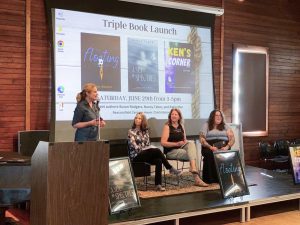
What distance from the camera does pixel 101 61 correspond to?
5641mm

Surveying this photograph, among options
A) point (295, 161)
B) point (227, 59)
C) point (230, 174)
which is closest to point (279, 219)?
point (230, 174)

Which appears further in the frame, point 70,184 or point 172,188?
point 172,188

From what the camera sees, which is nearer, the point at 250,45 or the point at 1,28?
the point at 1,28

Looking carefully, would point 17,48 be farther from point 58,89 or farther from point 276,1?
point 276,1

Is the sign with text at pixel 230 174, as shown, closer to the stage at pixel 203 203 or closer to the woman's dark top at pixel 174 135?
the stage at pixel 203 203

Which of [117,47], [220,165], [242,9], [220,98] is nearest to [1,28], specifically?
[117,47]

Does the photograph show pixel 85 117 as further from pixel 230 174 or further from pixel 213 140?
pixel 213 140

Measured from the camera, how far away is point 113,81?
18.9 feet

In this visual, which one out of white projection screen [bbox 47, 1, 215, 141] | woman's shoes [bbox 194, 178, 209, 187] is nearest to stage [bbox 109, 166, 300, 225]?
woman's shoes [bbox 194, 178, 209, 187]

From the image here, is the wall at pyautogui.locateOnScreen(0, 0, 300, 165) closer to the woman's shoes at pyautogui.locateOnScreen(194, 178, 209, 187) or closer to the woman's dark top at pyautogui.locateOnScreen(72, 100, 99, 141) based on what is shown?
the woman's dark top at pyautogui.locateOnScreen(72, 100, 99, 141)

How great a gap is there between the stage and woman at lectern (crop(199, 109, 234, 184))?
47 cm

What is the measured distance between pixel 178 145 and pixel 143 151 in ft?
1.81

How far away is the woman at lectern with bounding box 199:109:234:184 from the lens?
17.5 ft

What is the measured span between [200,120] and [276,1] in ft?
10.00
